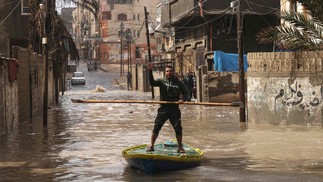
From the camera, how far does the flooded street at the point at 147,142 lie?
10.8m

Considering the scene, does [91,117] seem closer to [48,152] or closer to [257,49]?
[48,152]

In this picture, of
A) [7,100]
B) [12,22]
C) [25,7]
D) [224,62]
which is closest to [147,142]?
[7,100]

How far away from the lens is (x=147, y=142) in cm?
1627

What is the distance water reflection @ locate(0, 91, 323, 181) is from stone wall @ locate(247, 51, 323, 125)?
50cm

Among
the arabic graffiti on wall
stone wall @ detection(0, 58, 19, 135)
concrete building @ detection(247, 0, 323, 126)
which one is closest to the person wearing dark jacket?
stone wall @ detection(0, 58, 19, 135)

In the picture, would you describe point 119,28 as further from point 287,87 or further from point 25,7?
point 287,87

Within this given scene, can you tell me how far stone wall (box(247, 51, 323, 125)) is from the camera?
19.1m

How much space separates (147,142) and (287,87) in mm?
5657

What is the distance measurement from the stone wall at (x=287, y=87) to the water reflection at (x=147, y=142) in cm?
50

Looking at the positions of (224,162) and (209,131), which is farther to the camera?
(209,131)

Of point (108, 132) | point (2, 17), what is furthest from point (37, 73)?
point (108, 132)

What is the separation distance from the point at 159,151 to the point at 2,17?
17.6 m

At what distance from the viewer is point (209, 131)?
1914 centimetres

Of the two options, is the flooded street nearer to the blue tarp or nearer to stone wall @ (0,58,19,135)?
stone wall @ (0,58,19,135)
